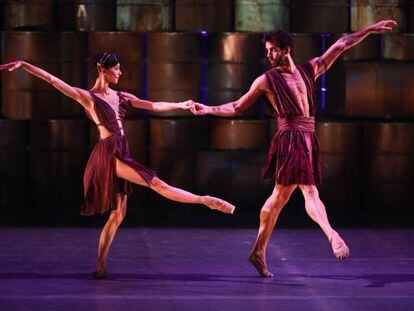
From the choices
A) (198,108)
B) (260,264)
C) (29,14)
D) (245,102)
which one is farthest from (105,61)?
(29,14)

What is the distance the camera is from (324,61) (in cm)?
829

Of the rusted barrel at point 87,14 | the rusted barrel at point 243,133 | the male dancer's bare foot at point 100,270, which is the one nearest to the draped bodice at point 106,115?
the male dancer's bare foot at point 100,270

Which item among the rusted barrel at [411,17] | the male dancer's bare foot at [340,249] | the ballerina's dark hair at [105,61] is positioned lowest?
the male dancer's bare foot at [340,249]

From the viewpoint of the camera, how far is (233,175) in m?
11.9

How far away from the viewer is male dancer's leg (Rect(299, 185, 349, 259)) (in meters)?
7.69

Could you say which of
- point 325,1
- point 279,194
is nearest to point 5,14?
point 325,1

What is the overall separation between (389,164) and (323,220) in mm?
4115

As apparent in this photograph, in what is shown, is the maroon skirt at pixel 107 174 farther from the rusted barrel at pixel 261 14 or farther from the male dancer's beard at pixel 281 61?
the rusted barrel at pixel 261 14

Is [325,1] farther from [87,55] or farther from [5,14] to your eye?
[5,14]

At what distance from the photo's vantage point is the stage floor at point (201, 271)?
7312 millimetres

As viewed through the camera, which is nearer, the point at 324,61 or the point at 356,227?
the point at 324,61

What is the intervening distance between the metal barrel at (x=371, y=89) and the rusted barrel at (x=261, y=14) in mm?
766

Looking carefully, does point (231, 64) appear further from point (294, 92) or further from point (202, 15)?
point (294, 92)

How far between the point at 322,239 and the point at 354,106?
89.3 inches
